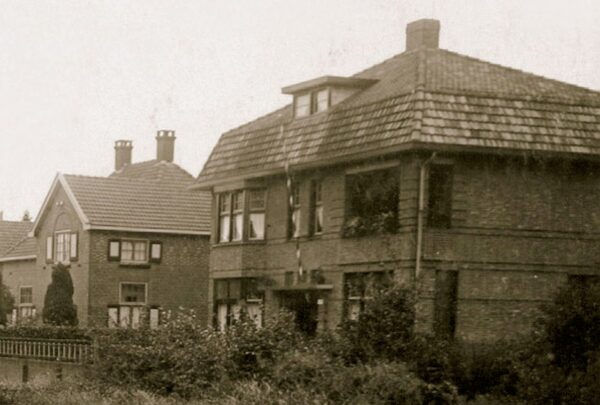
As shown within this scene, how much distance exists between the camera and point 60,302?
4566 centimetres

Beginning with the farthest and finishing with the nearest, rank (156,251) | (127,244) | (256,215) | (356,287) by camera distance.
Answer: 1. (156,251)
2. (127,244)
3. (256,215)
4. (356,287)

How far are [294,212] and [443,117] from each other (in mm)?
7928

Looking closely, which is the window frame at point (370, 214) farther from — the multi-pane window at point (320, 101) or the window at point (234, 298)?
the window at point (234, 298)

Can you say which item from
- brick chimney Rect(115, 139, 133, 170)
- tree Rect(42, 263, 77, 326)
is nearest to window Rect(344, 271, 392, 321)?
tree Rect(42, 263, 77, 326)

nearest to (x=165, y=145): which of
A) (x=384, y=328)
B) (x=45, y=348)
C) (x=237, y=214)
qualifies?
(x=237, y=214)

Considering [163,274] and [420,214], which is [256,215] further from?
[163,274]

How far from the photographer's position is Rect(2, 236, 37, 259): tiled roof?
58.4 meters

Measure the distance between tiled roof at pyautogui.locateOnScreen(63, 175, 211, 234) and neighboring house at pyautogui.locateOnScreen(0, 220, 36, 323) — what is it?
21.5 feet

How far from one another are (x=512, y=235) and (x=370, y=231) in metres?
3.96

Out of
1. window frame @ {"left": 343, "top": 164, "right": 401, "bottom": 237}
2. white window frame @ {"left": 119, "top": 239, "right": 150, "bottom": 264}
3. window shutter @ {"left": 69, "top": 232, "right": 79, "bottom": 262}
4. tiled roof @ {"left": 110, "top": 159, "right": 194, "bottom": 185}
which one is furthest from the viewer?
tiled roof @ {"left": 110, "top": 159, "right": 194, "bottom": 185}

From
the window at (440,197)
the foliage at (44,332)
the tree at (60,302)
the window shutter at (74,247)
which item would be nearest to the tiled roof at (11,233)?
the window shutter at (74,247)

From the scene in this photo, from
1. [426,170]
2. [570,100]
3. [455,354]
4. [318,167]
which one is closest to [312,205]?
[318,167]

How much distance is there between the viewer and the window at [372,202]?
32312mm

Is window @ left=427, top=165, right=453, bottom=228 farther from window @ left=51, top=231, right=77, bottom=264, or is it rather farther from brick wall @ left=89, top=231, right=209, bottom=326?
window @ left=51, top=231, right=77, bottom=264
